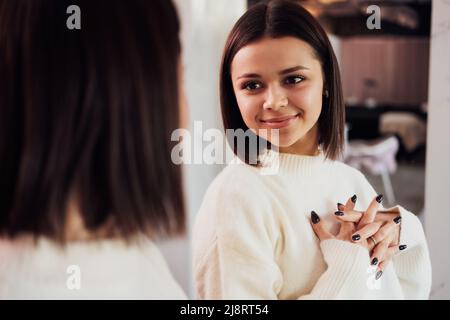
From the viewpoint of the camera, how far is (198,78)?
2.89ft

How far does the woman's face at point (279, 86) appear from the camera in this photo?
2.59 ft

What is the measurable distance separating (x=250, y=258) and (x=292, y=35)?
36 centimetres

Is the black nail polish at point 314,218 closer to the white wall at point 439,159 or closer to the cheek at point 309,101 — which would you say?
the cheek at point 309,101

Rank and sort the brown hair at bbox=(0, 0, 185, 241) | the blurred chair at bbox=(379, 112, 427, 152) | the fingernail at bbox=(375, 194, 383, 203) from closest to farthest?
the brown hair at bbox=(0, 0, 185, 241), the fingernail at bbox=(375, 194, 383, 203), the blurred chair at bbox=(379, 112, 427, 152)

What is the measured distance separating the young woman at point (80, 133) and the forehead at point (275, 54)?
12 cm

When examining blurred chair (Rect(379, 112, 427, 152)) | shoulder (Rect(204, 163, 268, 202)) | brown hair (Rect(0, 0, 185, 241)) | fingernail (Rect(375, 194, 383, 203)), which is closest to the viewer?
brown hair (Rect(0, 0, 185, 241))

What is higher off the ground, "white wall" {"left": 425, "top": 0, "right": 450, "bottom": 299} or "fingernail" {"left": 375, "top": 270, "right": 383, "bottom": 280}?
"white wall" {"left": 425, "top": 0, "right": 450, "bottom": 299}

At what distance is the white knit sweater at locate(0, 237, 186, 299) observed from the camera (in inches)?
29.4

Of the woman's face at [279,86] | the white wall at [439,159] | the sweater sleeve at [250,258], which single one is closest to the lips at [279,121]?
the woman's face at [279,86]

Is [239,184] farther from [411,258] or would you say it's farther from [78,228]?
[411,258]

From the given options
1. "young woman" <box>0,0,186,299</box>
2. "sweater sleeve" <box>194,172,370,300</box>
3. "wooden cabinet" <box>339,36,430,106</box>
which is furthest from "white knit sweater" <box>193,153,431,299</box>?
"wooden cabinet" <box>339,36,430,106</box>

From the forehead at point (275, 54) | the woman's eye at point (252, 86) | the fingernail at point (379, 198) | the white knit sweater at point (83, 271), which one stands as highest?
the forehead at point (275, 54)

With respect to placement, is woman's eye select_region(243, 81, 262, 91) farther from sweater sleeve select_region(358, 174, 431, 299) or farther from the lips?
sweater sleeve select_region(358, 174, 431, 299)

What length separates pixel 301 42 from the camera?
31.0 inches
